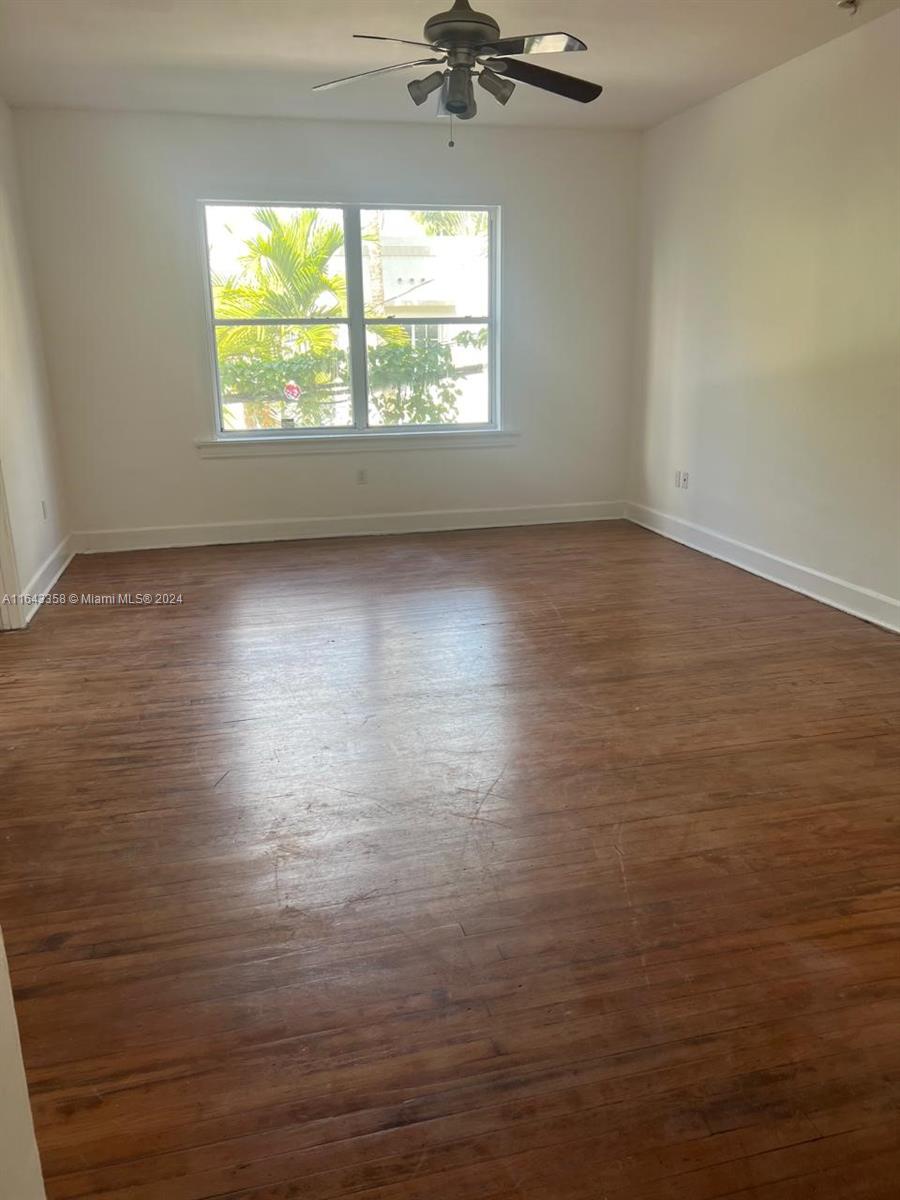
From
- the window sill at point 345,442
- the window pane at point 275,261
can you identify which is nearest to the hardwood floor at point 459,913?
the window sill at point 345,442

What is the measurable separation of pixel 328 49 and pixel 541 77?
1.45 m

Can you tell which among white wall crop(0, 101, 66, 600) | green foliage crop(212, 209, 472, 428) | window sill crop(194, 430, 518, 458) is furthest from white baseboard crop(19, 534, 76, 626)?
green foliage crop(212, 209, 472, 428)

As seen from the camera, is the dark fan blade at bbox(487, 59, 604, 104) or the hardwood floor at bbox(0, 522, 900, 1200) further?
the dark fan blade at bbox(487, 59, 604, 104)

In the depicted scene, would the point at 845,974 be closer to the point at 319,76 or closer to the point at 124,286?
the point at 319,76

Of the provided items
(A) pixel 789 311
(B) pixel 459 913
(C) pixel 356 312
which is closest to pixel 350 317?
(C) pixel 356 312

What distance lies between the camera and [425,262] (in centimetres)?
581

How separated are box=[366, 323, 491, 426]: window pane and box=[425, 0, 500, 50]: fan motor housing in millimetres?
2878

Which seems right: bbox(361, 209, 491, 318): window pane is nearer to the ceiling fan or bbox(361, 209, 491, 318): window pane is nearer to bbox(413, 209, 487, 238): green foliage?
bbox(413, 209, 487, 238): green foliage

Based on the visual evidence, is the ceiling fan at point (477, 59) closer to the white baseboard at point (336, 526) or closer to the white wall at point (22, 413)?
the white wall at point (22, 413)

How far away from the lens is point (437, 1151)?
56.3 inches

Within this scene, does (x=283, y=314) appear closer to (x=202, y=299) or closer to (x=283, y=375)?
(x=283, y=375)

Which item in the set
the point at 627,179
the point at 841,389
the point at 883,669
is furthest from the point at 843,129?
the point at 883,669

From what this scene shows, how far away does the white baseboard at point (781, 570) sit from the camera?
406 centimetres

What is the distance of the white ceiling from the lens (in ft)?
11.5
